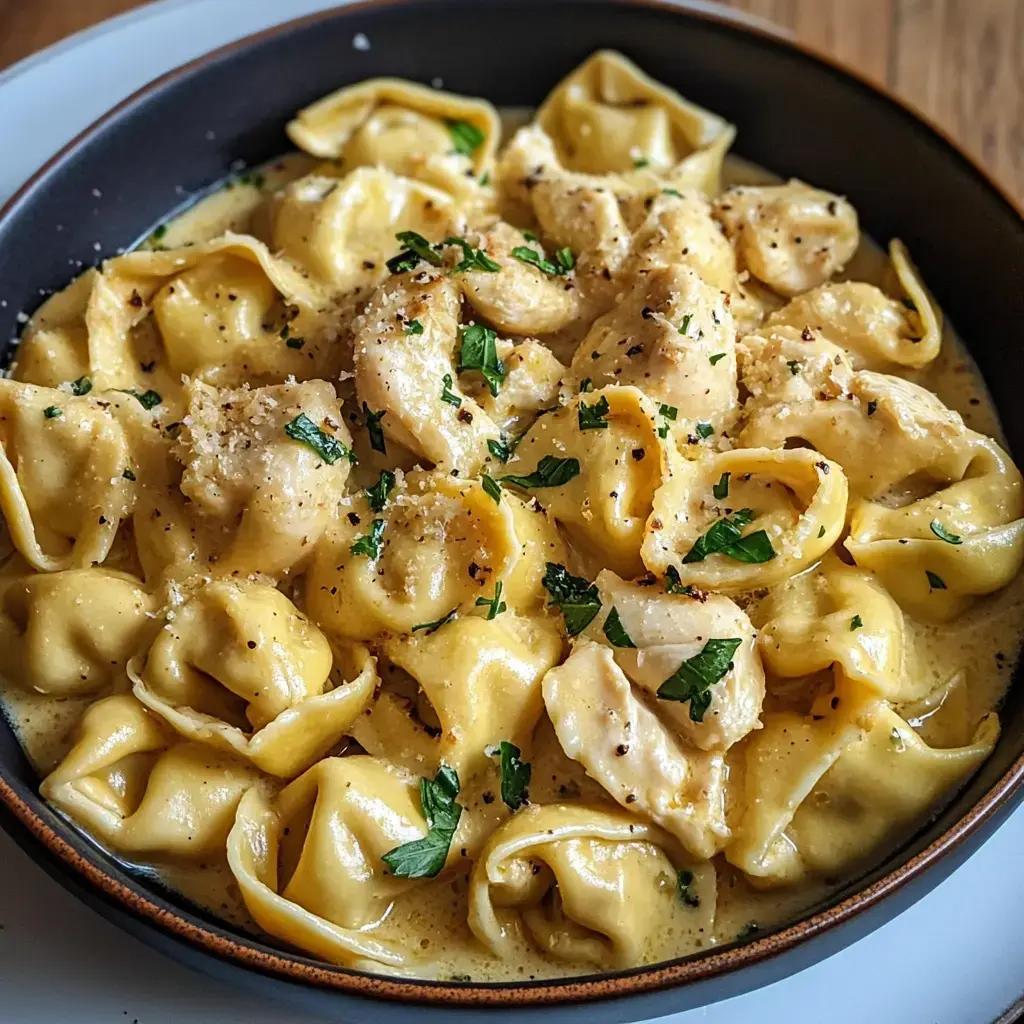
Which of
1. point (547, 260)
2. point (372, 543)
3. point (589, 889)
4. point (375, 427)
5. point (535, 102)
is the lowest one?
point (589, 889)

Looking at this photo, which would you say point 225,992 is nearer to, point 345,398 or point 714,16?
point 345,398

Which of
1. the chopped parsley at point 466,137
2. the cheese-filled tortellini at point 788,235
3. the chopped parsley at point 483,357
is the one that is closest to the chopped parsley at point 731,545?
the chopped parsley at point 483,357

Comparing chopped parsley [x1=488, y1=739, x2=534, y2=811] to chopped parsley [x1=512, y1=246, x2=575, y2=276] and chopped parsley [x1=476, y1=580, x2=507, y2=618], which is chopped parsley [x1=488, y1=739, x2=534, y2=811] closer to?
chopped parsley [x1=476, y1=580, x2=507, y2=618]

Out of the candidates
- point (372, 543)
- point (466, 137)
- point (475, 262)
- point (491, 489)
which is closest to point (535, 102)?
point (466, 137)

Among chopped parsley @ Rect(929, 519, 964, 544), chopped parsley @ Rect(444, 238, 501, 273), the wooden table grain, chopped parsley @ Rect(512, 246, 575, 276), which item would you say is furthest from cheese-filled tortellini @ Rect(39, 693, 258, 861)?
the wooden table grain

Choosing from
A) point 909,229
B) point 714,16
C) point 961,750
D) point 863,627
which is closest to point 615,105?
point 714,16

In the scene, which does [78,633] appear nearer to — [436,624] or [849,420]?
[436,624]
